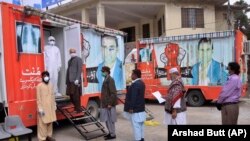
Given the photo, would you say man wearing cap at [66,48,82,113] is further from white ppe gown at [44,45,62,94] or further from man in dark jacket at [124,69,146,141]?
man in dark jacket at [124,69,146,141]

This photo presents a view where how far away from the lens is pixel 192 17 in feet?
82.3

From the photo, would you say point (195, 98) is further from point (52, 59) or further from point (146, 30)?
point (146, 30)

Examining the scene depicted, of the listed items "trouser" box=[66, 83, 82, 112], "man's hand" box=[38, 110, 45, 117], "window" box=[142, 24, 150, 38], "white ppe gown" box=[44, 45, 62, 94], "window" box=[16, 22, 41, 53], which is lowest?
"man's hand" box=[38, 110, 45, 117]

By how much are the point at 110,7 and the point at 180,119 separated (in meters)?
19.1

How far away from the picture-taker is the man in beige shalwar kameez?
7.79 m

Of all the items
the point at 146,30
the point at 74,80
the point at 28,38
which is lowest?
the point at 74,80

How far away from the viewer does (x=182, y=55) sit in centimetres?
1478

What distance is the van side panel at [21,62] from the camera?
7613 mm

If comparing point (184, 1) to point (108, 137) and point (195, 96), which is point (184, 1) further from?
point (108, 137)

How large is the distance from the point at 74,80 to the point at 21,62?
5.07 feet

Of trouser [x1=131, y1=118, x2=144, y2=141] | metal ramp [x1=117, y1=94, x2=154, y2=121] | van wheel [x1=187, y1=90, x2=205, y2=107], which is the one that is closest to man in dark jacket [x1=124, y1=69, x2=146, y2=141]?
trouser [x1=131, y1=118, x2=144, y2=141]

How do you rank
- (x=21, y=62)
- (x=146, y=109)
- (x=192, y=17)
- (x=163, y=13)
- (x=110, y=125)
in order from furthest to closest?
(x=163, y=13) < (x=192, y=17) < (x=146, y=109) < (x=110, y=125) < (x=21, y=62)

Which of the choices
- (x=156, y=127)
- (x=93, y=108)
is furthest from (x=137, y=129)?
(x=93, y=108)

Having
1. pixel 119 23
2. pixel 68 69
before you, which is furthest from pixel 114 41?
pixel 119 23
